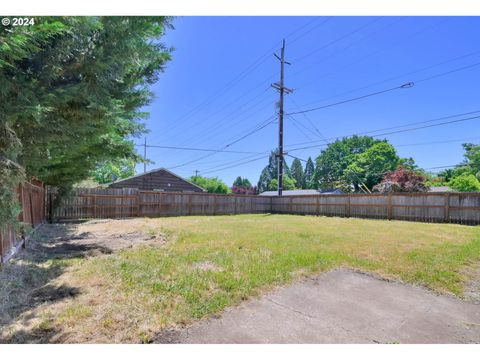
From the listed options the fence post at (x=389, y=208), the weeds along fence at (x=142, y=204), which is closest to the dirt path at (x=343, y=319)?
the fence post at (x=389, y=208)

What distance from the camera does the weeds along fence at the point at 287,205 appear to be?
41.4 ft

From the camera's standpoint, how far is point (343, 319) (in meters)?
2.91

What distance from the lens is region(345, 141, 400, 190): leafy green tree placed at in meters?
36.7

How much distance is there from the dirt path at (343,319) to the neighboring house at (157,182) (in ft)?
70.6

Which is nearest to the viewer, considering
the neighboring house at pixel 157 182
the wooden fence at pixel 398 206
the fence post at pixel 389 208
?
the wooden fence at pixel 398 206

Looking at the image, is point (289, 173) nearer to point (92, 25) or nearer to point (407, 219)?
point (407, 219)

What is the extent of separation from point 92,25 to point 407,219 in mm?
15486

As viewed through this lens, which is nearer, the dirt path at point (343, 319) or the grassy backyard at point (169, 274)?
the dirt path at point (343, 319)

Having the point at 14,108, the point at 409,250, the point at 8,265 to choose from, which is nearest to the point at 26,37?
the point at 14,108

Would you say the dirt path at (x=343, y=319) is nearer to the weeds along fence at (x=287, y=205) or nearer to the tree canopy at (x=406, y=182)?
the weeds along fence at (x=287, y=205)

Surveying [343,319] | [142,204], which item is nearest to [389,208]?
[142,204]

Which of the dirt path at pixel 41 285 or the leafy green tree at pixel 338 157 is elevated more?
the leafy green tree at pixel 338 157

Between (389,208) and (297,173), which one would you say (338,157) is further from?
(389,208)

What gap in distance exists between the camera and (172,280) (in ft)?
12.6
